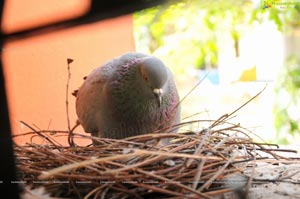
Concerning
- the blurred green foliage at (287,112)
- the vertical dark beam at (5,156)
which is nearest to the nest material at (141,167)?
the vertical dark beam at (5,156)

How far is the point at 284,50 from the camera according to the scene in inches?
24.2

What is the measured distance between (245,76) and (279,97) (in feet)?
1.05

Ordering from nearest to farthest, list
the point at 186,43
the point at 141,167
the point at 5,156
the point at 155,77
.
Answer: the point at 5,156 < the point at 141,167 < the point at 155,77 < the point at 186,43

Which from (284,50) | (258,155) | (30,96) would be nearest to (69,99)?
(30,96)

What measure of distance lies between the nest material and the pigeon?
17 cm

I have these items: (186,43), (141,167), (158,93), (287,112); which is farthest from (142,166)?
(186,43)

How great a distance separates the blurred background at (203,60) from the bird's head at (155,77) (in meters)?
0.10

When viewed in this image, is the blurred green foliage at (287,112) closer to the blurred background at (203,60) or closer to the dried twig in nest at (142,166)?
the blurred background at (203,60)

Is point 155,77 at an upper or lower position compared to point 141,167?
upper

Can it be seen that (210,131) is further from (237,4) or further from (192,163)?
(237,4)

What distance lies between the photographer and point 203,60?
144 centimetres

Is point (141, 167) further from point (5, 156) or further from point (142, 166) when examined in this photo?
point (5, 156)

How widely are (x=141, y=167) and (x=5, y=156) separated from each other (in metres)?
0.29

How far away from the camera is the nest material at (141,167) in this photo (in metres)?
0.60
